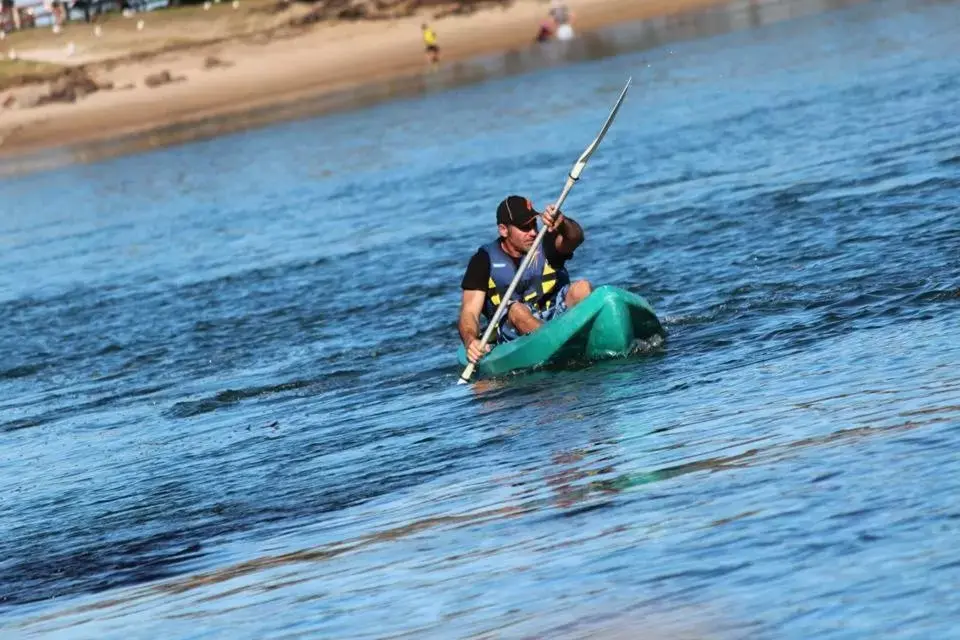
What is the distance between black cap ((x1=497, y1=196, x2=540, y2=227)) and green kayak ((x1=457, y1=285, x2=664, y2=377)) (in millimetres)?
689

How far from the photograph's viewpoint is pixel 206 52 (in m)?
55.8

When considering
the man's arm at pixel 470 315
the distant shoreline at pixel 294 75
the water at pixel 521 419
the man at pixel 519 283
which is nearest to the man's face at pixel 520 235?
the man at pixel 519 283

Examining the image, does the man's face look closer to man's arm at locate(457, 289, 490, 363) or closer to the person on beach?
man's arm at locate(457, 289, 490, 363)

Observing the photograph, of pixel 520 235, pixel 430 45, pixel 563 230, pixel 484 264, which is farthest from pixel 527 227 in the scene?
pixel 430 45

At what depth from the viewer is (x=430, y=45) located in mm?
54906

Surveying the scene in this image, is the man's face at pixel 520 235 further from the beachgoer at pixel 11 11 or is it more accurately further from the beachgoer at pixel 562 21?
the beachgoer at pixel 11 11

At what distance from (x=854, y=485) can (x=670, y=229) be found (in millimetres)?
11755

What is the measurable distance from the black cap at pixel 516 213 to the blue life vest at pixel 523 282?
0.31 m

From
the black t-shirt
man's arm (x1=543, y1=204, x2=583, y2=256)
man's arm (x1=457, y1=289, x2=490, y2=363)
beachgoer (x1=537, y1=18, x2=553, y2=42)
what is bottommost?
beachgoer (x1=537, y1=18, x2=553, y2=42)

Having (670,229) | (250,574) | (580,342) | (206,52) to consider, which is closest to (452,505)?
(250,574)

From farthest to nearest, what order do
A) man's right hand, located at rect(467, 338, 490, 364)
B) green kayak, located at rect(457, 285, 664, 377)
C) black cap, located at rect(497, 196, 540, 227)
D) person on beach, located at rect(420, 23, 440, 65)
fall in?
person on beach, located at rect(420, 23, 440, 65) < man's right hand, located at rect(467, 338, 490, 364) < black cap, located at rect(497, 196, 540, 227) < green kayak, located at rect(457, 285, 664, 377)

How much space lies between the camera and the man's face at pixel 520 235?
486 inches

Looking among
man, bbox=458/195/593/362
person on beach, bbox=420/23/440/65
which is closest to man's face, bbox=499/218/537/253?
man, bbox=458/195/593/362

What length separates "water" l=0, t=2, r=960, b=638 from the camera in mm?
7086
